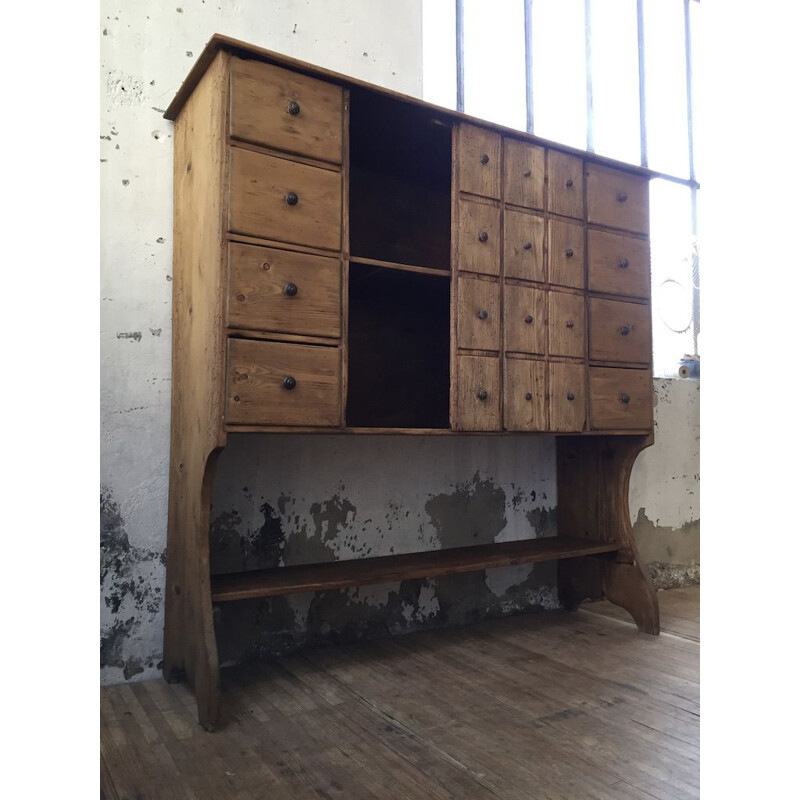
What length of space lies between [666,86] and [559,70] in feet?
3.31

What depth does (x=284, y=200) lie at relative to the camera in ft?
6.48

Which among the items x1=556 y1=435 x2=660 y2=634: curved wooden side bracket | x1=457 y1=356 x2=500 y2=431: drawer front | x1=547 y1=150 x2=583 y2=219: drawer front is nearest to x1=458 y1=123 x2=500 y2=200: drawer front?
x1=547 y1=150 x2=583 y2=219: drawer front

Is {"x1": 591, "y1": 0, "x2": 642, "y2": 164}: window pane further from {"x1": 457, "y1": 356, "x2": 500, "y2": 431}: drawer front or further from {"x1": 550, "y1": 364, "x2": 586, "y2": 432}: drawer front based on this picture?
{"x1": 457, "y1": 356, "x2": 500, "y2": 431}: drawer front

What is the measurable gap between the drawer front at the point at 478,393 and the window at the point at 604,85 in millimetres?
1434

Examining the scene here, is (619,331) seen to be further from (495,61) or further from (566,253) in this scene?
(495,61)

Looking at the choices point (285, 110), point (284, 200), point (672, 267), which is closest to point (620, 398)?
point (284, 200)

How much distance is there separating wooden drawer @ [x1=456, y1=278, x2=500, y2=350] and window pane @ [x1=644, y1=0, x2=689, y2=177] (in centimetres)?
236

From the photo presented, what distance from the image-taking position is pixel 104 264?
224 centimetres

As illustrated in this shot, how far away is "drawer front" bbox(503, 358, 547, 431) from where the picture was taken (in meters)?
2.46

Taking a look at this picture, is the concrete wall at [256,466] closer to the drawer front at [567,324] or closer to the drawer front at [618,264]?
the drawer front at [567,324]

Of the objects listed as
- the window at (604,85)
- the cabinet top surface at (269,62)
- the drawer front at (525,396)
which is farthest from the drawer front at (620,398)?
the window at (604,85)

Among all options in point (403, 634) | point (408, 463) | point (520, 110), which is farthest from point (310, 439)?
point (520, 110)
